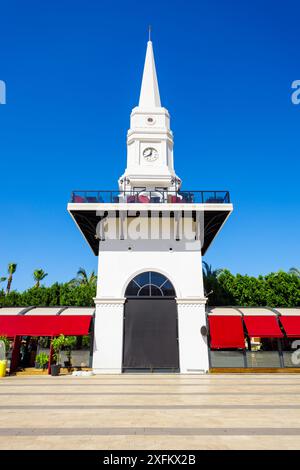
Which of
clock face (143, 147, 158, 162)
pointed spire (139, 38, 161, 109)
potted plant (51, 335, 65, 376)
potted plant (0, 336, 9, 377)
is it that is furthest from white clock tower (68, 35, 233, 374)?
pointed spire (139, 38, 161, 109)

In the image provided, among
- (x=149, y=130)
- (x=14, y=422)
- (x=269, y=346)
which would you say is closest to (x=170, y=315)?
(x=269, y=346)

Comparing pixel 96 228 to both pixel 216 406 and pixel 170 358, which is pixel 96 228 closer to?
pixel 170 358

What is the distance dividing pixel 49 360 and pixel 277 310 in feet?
48.8

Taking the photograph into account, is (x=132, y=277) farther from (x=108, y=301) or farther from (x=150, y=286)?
(x=108, y=301)

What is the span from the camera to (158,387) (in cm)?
1283

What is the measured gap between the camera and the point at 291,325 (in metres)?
19.1

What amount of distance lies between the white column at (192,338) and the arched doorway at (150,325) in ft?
1.18

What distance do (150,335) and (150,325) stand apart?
59cm


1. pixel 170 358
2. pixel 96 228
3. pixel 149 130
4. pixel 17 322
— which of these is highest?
pixel 149 130

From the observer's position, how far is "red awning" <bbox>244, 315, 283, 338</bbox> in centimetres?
1858

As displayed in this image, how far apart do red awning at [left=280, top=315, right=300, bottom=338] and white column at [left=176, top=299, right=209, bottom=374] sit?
5.01m

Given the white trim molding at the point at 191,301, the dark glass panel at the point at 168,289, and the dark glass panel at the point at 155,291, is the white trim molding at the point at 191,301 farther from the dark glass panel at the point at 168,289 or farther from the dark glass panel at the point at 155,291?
the dark glass panel at the point at 155,291
